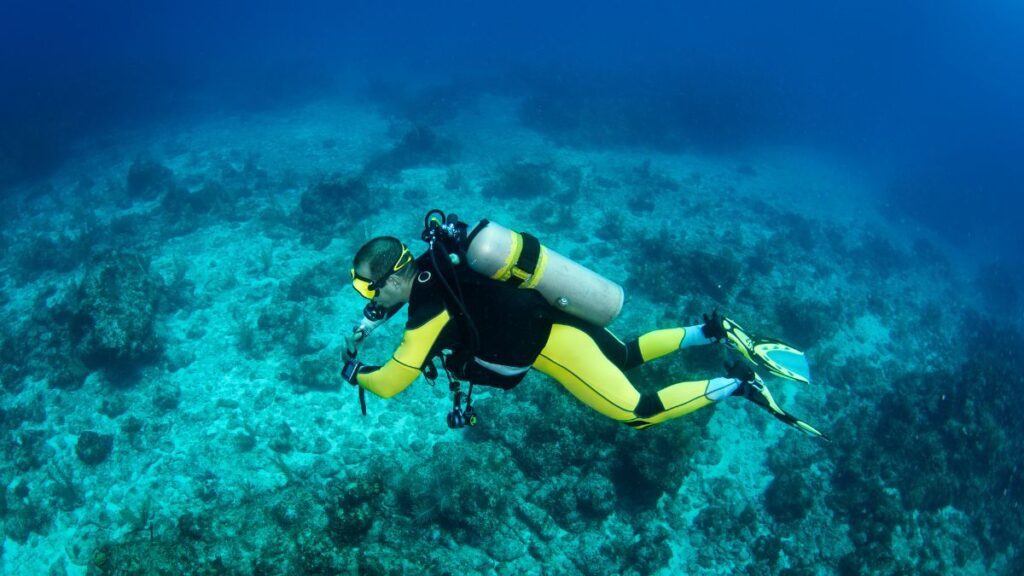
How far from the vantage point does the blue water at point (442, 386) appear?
293 inches

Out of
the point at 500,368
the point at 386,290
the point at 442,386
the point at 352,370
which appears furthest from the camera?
the point at 442,386

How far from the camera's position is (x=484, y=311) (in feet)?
13.5

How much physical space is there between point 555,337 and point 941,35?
Result: 576 feet

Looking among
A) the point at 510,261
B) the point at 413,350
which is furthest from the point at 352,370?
the point at 510,261

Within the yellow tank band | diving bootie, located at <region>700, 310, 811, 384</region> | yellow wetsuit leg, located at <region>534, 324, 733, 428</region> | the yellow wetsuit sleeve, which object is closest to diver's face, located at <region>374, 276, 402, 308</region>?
the yellow wetsuit sleeve

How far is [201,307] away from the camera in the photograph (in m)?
12.2

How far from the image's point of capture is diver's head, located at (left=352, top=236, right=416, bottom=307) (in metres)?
4.08

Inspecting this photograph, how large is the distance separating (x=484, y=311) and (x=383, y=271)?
1009 mm

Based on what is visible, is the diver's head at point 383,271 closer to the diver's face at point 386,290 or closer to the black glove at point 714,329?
the diver's face at point 386,290

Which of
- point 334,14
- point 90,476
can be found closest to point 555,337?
point 90,476

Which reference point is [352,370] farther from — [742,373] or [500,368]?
[742,373]

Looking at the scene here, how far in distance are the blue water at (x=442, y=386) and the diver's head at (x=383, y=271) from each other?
11.6ft

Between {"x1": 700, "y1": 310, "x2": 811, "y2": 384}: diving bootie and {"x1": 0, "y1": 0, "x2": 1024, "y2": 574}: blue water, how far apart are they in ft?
8.46

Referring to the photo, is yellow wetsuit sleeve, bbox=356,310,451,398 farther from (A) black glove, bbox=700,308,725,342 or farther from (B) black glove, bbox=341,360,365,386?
(A) black glove, bbox=700,308,725,342
